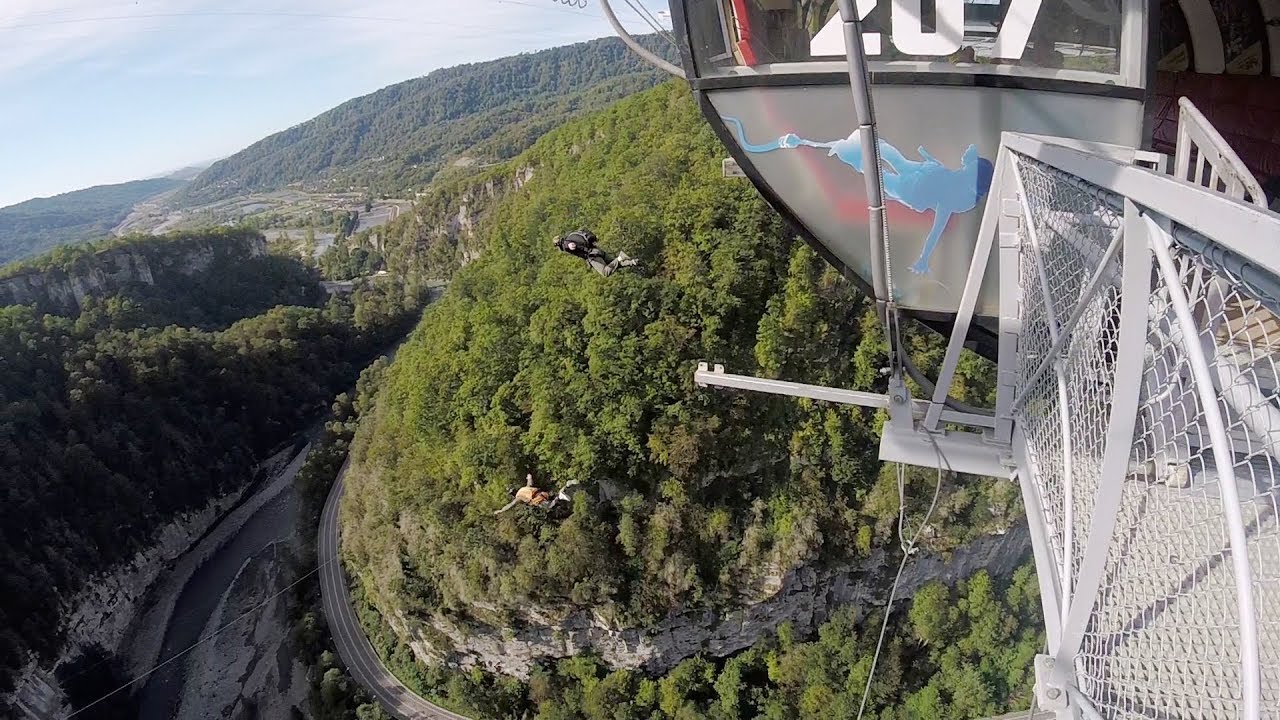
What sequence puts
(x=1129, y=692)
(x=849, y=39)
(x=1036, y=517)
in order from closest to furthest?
(x=1129, y=692), (x=849, y=39), (x=1036, y=517)

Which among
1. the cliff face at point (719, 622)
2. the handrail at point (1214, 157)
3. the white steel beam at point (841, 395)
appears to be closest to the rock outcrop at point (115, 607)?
the cliff face at point (719, 622)

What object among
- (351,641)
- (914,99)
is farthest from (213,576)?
(914,99)

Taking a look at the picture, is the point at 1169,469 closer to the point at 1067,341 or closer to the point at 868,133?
the point at 1067,341

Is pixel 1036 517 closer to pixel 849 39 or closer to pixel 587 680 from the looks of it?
pixel 849 39

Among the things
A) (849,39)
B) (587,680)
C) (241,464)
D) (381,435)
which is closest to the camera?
(849,39)

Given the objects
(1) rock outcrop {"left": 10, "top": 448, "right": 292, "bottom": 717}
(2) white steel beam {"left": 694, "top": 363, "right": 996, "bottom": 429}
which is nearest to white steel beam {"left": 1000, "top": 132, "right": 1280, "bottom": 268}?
(2) white steel beam {"left": 694, "top": 363, "right": 996, "bottom": 429}

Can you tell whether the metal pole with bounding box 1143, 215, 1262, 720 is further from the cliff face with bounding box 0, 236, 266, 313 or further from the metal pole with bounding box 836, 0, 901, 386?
the cliff face with bounding box 0, 236, 266, 313

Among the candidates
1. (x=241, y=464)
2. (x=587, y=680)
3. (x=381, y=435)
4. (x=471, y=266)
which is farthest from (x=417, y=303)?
(x=587, y=680)

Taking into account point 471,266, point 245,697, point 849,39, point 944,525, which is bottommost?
point 245,697
